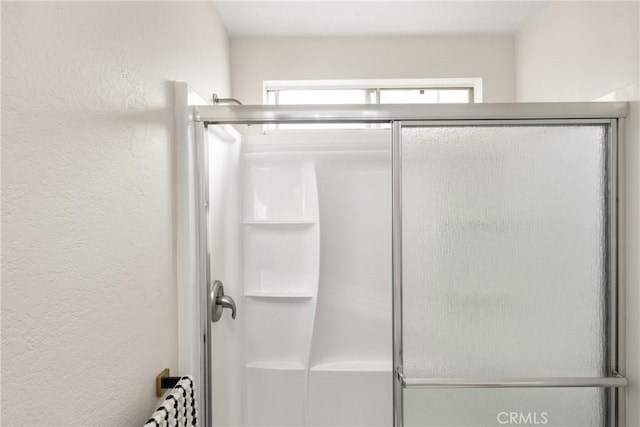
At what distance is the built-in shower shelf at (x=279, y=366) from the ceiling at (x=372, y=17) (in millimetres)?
1599

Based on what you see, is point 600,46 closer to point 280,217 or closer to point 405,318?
point 405,318

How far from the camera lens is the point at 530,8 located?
2221mm

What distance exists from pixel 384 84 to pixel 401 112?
126 centimetres

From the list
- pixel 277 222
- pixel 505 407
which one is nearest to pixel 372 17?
pixel 277 222

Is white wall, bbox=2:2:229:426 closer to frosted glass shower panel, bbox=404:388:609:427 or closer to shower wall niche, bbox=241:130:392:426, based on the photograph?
shower wall niche, bbox=241:130:392:426

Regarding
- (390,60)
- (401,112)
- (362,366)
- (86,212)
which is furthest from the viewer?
(390,60)

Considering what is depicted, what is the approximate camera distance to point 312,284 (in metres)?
1.81

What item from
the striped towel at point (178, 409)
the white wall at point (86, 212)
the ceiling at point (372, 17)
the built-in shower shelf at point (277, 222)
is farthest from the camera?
the ceiling at point (372, 17)

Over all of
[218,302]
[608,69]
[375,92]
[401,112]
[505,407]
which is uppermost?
[375,92]

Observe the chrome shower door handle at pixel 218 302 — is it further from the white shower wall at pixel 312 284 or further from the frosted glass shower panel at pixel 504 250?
the frosted glass shower panel at pixel 504 250

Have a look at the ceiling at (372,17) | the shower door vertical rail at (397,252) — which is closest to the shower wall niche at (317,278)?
the shower door vertical rail at (397,252)

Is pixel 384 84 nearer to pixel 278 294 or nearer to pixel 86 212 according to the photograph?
pixel 278 294

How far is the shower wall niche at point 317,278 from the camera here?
174 cm

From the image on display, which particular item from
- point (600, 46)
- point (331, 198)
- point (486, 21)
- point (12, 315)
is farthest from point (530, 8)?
point (12, 315)
